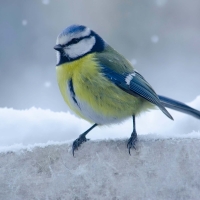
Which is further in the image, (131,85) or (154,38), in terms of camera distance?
(154,38)

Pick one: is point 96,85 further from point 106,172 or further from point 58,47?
point 106,172

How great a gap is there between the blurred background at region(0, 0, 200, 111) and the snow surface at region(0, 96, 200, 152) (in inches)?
36.7

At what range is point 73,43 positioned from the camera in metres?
1.44

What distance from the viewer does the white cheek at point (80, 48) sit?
4.71 feet

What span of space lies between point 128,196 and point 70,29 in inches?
19.5

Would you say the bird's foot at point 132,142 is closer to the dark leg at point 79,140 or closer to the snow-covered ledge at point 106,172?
the snow-covered ledge at point 106,172

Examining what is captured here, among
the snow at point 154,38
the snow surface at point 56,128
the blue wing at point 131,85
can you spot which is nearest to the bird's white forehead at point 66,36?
the blue wing at point 131,85

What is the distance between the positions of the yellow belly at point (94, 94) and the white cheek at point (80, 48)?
1.0 inches

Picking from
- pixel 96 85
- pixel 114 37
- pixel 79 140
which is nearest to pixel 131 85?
pixel 96 85

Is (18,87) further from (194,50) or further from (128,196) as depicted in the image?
(128,196)

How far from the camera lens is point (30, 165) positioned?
127 cm

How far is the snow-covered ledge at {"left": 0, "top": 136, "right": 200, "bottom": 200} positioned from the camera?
48.2 inches

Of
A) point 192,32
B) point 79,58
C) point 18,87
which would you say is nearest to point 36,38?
point 18,87

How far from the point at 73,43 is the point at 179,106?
1.24 feet
